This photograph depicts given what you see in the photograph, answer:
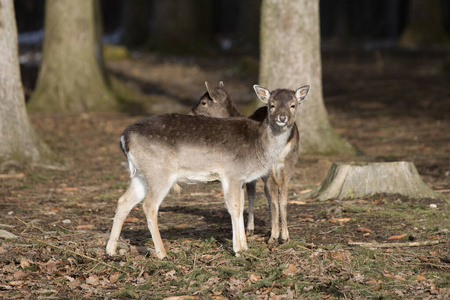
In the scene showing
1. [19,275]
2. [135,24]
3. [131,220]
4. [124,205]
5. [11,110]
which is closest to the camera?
[19,275]

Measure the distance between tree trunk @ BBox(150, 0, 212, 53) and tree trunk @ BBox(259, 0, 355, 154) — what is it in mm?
16766

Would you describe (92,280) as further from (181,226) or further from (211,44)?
(211,44)

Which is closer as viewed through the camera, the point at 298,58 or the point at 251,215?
the point at 251,215

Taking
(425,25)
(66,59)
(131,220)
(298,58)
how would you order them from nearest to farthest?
(131,220) < (298,58) < (66,59) < (425,25)

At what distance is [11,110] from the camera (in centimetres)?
1080

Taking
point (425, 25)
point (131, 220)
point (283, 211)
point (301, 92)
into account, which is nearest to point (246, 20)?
point (425, 25)

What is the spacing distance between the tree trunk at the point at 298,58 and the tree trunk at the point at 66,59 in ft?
21.1

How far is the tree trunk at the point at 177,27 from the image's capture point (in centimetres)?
2844

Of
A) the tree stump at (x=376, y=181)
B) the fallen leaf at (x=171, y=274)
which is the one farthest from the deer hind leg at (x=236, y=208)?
the tree stump at (x=376, y=181)

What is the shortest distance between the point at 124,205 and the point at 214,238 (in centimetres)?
110

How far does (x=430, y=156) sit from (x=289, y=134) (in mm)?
5950

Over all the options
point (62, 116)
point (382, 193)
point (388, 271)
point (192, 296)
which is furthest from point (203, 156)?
point (62, 116)

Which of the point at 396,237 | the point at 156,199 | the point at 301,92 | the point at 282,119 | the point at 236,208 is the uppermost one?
the point at 301,92

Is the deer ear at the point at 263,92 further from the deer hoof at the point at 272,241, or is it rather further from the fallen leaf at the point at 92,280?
the fallen leaf at the point at 92,280
